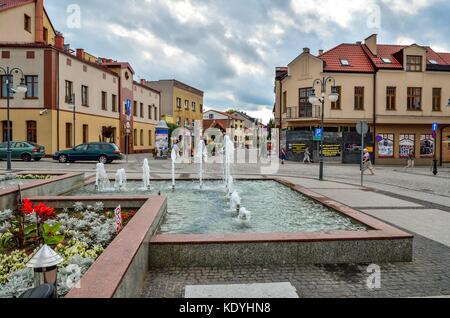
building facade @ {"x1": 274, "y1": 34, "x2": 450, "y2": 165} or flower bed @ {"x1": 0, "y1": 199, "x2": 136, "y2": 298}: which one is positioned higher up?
building facade @ {"x1": 274, "y1": 34, "x2": 450, "y2": 165}

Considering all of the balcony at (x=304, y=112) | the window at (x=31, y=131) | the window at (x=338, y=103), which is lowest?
the window at (x=31, y=131)

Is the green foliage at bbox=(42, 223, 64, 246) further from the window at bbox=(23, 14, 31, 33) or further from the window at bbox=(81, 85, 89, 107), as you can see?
the window at bbox=(23, 14, 31, 33)

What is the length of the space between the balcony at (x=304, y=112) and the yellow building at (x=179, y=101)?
2563 cm

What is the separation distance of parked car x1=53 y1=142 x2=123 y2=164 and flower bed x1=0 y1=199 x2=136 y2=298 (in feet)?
65.8

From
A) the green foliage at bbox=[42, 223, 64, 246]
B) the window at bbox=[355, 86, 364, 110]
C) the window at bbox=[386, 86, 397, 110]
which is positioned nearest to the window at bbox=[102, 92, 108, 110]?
the window at bbox=[355, 86, 364, 110]

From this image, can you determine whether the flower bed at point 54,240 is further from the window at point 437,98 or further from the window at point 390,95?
the window at point 437,98

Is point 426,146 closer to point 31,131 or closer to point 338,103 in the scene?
point 338,103

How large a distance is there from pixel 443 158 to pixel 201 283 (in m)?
37.4

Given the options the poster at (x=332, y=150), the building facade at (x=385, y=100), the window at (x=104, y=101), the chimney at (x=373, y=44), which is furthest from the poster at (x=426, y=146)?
the window at (x=104, y=101)

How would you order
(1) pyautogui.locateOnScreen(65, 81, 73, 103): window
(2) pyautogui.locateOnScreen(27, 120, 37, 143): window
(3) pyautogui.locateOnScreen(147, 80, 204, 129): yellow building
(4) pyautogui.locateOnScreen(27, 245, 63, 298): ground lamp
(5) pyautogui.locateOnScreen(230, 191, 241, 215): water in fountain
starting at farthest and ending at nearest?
(3) pyautogui.locateOnScreen(147, 80, 204, 129): yellow building, (1) pyautogui.locateOnScreen(65, 81, 73, 103): window, (2) pyautogui.locateOnScreen(27, 120, 37, 143): window, (5) pyautogui.locateOnScreen(230, 191, 241, 215): water in fountain, (4) pyautogui.locateOnScreen(27, 245, 63, 298): ground lamp

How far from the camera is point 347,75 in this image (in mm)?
32375

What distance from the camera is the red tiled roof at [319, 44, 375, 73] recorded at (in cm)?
3256

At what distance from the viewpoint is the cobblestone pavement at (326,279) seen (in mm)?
4266

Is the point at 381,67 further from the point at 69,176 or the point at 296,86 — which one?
the point at 69,176
